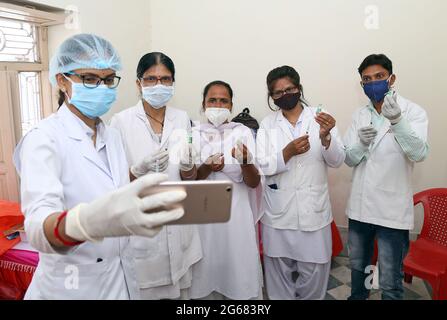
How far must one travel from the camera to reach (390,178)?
1941mm

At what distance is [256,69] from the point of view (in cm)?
314

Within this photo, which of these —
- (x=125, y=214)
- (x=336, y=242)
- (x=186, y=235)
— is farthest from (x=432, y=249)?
(x=125, y=214)

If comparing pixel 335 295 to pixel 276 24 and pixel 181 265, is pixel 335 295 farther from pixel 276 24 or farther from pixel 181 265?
pixel 276 24

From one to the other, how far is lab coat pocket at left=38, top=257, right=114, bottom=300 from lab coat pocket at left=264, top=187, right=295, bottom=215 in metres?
1.20

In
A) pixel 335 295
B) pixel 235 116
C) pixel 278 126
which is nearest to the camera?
pixel 278 126

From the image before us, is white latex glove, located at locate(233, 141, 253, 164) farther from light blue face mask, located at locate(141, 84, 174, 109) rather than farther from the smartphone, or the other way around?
the smartphone

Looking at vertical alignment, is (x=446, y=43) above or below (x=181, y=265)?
above

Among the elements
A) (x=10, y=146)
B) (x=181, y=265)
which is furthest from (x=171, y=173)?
(x=10, y=146)

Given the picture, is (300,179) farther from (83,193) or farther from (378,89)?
(83,193)

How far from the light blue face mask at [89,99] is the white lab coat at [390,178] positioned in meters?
1.48

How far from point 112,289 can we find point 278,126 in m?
1.38

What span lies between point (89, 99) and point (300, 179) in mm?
1283

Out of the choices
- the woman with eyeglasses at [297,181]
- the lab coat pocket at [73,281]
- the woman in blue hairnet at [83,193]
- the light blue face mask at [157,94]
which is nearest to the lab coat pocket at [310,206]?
the woman with eyeglasses at [297,181]

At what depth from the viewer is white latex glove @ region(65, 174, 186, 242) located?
2.78 feet
